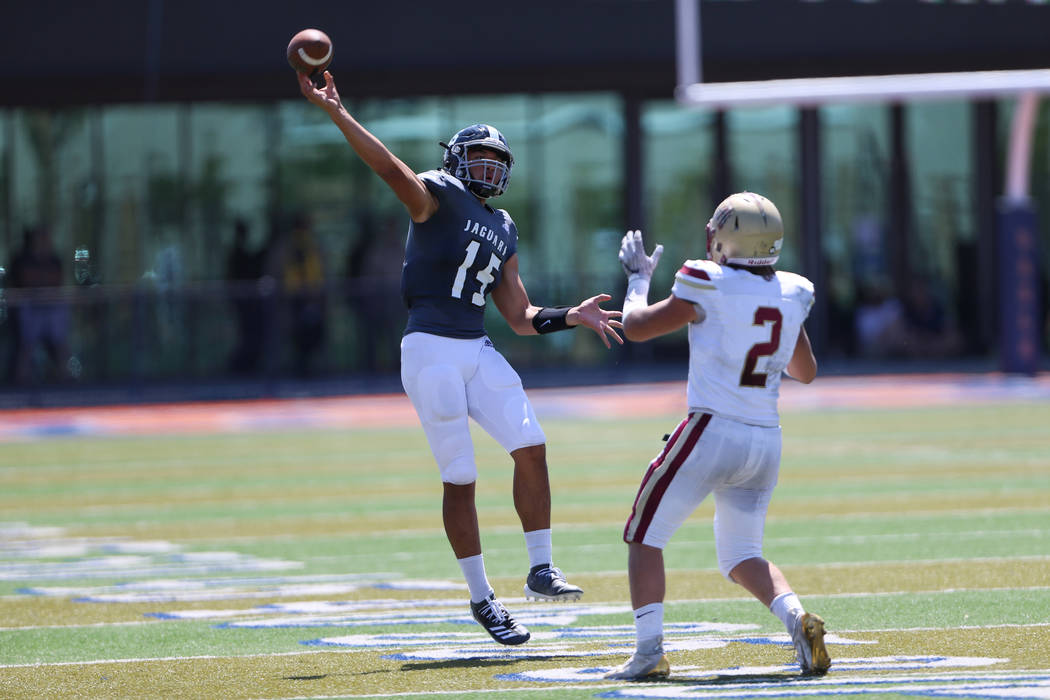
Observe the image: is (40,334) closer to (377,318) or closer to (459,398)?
(377,318)

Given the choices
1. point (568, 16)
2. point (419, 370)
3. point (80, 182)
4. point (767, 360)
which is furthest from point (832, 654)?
point (80, 182)

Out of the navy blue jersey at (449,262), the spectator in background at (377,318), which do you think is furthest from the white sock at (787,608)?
the spectator in background at (377,318)

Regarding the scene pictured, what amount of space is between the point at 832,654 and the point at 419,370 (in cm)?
189

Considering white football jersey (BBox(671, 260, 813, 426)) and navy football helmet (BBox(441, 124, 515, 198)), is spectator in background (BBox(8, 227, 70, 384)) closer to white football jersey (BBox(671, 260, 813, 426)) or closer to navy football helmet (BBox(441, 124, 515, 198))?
navy football helmet (BBox(441, 124, 515, 198))

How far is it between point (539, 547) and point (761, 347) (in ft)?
4.67

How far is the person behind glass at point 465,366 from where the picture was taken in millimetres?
7367

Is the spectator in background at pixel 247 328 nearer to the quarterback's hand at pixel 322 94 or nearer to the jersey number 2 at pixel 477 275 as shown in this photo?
the jersey number 2 at pixel 477 275

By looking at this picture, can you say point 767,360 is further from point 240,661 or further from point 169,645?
point 169,645

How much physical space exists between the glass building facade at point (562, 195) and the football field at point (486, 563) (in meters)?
8.47

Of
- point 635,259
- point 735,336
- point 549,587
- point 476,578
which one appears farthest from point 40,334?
point 735,336

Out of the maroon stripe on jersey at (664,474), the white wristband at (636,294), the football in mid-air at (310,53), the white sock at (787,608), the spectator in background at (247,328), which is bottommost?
the spectator in background at (247,328)

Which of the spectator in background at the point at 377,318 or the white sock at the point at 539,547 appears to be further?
the spectator in background at the point at 377,318

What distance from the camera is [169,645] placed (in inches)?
301

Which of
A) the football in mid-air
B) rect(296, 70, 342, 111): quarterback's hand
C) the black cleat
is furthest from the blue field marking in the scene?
the football in mid-air
